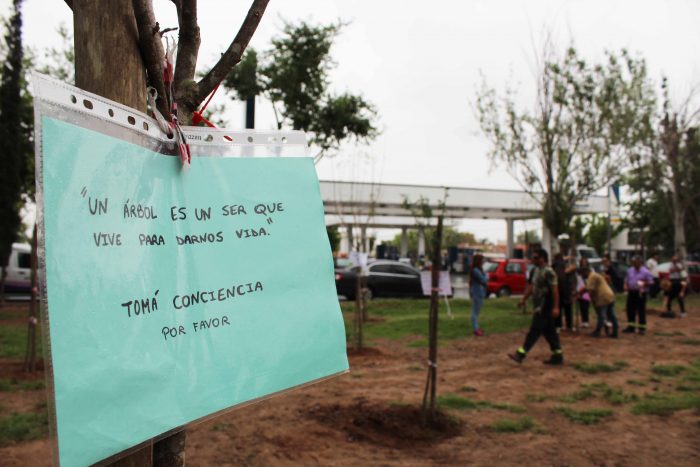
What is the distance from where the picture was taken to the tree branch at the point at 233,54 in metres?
1.42

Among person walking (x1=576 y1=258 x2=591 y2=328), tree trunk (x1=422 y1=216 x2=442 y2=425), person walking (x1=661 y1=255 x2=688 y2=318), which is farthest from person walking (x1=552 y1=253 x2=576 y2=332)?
tree trunk (x1=422 y1=216 x2=442 y2=425)

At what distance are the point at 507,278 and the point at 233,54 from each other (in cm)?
2007

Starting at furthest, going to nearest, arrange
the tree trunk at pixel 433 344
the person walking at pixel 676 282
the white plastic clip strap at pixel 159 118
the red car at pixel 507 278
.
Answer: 1. the red car at pixel 507 278
2. the person walking at pixel 676 282
3. the tree trunk at pixel 433 344
4. the white plastic clip strap at pixel 159 118

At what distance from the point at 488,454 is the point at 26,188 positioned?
55.3 feet

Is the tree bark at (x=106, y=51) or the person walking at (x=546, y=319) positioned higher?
the tree bark at (x=106, y=51)

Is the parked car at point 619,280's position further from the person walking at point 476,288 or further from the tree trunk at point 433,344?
the tree trunk at point 433,344

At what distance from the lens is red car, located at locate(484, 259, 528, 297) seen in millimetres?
20500

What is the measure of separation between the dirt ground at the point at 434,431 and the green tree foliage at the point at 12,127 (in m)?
9.69

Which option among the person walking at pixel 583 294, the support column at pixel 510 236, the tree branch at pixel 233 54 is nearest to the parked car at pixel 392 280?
the person walking at pixel 583 294

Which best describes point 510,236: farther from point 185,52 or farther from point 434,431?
point 185,52

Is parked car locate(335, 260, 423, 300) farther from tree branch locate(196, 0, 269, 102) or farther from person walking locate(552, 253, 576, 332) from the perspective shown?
tree branch locate(196, 0, 269, 102)

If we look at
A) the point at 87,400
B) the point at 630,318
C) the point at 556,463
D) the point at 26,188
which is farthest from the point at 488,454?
the point at 26,188

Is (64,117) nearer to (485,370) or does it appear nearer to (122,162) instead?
(122,162)

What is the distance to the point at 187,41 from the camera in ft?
4.77
